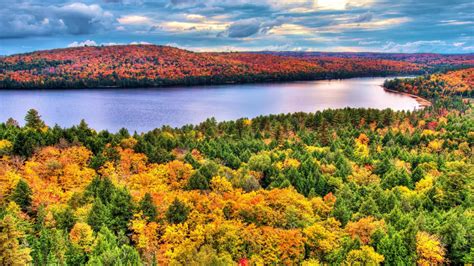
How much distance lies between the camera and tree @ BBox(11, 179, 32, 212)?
1512 inches

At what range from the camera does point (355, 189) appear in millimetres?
48031

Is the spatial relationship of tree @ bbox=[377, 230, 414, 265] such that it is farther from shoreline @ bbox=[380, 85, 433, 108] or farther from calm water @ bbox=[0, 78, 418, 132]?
shoreline @ bbox=[380, 85, 433, 108]

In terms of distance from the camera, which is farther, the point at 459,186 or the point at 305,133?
the point at 305,133

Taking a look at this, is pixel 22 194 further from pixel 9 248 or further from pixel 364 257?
pixel 364 257

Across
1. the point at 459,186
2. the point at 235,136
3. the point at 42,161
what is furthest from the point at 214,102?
the point at 459,186

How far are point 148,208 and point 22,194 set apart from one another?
502 inches

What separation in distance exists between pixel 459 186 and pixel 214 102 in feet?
342

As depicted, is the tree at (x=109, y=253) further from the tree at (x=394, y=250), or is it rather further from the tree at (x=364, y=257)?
the tree at (x=394, y=250)

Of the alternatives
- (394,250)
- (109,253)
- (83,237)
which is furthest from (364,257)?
(83,237)

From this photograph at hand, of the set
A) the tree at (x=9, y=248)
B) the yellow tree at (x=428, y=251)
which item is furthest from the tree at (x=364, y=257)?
the tree at (x=9, y=248)

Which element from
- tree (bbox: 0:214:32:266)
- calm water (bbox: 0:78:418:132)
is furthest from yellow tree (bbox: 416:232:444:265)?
calm water (bbox: 0:78:418:132)

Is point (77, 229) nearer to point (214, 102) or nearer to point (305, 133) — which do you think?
point (305, 133)

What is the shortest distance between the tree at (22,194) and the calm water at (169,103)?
57543mm

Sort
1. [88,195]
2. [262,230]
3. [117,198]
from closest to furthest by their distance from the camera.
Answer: [262,230], [117,198], [88,195]
